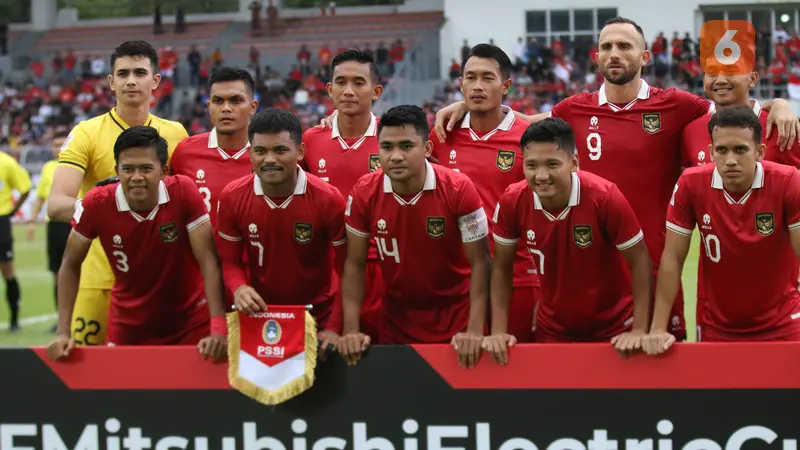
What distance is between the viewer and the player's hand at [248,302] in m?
4.11

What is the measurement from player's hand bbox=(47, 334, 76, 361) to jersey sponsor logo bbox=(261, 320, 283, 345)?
83 centimetres

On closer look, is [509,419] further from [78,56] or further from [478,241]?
[78,56]

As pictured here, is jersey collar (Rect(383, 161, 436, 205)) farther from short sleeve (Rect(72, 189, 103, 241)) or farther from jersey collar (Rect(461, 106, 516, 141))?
short sleeve (Rect(72, 189, 103, 241))

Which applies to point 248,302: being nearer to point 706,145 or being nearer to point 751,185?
point 751,185

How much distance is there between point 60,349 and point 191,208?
912mm

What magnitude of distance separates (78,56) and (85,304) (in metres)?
34.4

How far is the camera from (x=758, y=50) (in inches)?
1139

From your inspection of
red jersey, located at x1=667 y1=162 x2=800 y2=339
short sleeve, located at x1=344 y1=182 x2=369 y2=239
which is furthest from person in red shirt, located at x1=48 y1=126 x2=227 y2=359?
red jersey, located at x1=667 y1=162 x2=800 y2=339

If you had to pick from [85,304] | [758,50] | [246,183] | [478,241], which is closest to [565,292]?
[478,241]

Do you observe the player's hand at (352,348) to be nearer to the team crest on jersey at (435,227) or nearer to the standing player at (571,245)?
the standing player at (571,245)

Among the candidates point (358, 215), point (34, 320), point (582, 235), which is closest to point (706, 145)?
point (582, 235)

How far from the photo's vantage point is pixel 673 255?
4.29 metres

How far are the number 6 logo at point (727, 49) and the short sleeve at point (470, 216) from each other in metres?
1.53

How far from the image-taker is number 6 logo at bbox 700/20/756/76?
5.05m
